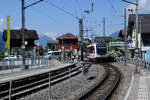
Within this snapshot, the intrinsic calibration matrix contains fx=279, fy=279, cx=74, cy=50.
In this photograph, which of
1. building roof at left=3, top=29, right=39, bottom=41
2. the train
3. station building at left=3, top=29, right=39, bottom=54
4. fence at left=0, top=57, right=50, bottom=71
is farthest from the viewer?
building roof at left=3, top=29, right=39, bottom=41

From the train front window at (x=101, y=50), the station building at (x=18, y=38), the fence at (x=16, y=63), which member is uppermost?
the station building at (x=18, y=38)

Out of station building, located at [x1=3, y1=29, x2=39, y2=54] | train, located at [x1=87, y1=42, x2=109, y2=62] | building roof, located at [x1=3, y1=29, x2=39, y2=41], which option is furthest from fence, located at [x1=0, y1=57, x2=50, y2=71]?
building roof, located at [x1=3, y1=29, x2=39, y2=41]

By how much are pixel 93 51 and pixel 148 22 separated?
53.8ft

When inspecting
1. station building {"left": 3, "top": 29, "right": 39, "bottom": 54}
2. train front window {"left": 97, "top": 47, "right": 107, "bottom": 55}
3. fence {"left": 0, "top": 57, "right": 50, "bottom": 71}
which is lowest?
fence {"left": 0, "top": 57, "right": 50, "bottom": 71}

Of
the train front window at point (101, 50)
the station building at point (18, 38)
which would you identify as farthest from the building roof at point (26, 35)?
the train front window at point (101, 50)

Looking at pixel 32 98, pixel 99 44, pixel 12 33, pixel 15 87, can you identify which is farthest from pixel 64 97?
pixel 12 33

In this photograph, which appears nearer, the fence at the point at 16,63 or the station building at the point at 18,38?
the fence at the point at 16,63

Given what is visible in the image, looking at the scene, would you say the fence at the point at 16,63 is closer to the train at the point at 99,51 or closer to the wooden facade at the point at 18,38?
the train at the point at 99,51

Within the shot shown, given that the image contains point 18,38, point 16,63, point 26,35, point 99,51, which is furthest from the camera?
point 26,35

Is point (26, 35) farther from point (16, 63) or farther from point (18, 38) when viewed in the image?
point (16, 63)

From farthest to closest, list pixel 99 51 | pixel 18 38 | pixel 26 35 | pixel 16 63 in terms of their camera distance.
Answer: pixel 26 35
pixel 18 38
pixel 99 51
pixel 16 63

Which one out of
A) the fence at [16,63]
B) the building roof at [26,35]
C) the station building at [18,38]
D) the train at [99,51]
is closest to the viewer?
the fence at [16,63]

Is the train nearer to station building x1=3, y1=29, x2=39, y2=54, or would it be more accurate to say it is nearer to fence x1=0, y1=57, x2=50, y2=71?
fence x1=0, y1=57, x2=50, y2=71

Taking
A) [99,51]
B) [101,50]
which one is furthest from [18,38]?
[101,50]
